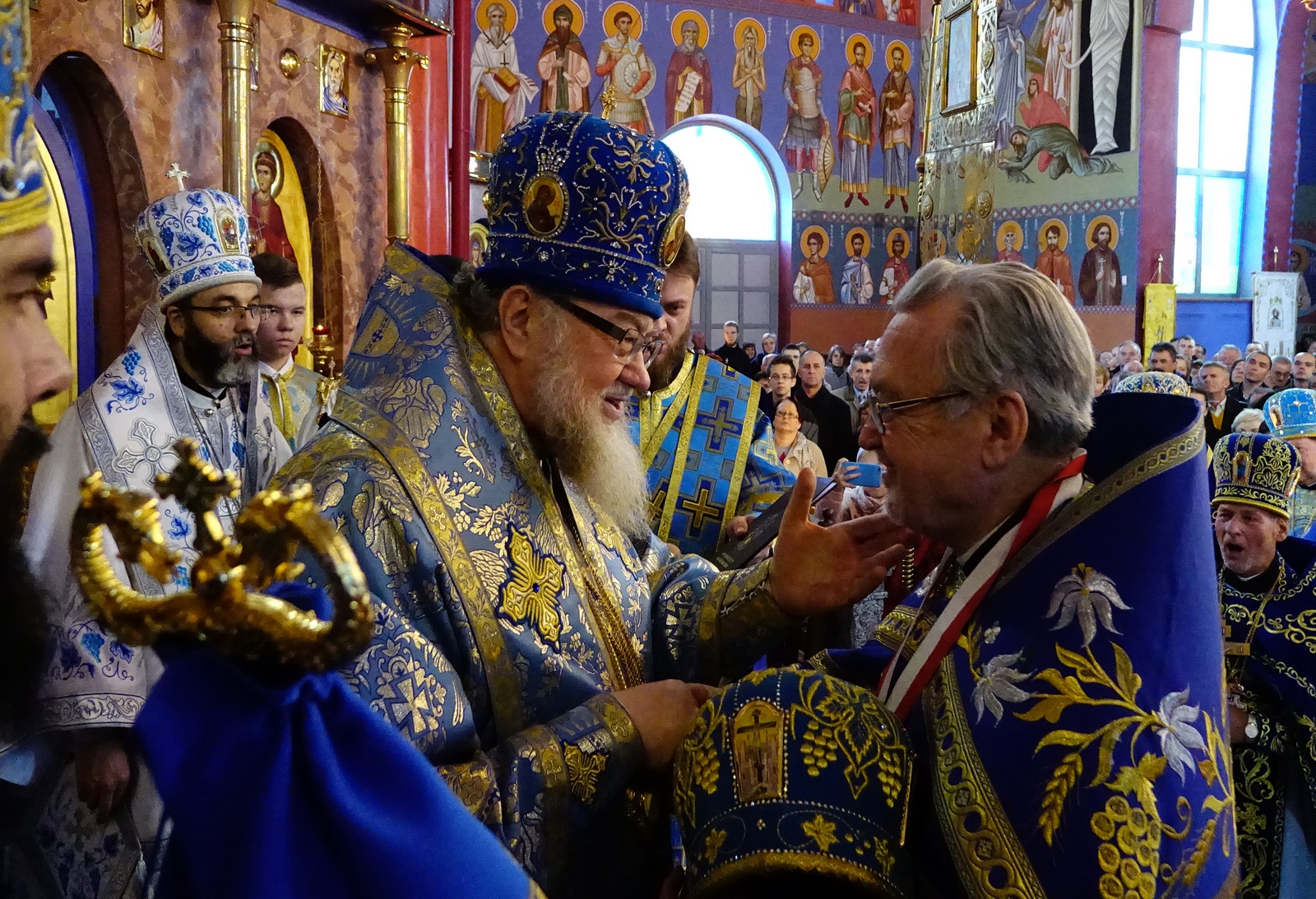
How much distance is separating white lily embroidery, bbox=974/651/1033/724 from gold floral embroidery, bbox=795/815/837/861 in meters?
0.25

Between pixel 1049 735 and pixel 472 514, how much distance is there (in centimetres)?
88

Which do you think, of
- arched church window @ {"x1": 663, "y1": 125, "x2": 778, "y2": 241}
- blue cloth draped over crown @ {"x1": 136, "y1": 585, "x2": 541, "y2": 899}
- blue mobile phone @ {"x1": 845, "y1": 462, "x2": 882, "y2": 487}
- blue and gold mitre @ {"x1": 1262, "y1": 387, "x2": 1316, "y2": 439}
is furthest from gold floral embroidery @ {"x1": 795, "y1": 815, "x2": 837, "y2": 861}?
arched church window @ {"x1": 663, "y1": 125, "x2": 778, "y2": 241}

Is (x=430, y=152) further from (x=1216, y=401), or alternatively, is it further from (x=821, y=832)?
(x=821, y=832)

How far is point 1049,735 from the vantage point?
4.81 ft

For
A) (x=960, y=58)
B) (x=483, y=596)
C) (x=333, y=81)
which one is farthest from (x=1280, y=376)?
(x=483, y=596)

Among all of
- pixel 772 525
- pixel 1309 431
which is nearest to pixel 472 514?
pixel 772 525

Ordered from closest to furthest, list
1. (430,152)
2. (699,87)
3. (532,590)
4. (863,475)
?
1. (532,590)
2. (863,475)
3. (430,152)
4. (699,87)

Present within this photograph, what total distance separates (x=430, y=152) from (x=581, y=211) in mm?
6667

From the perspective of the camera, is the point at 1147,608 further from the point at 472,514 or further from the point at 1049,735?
the point at 472,514

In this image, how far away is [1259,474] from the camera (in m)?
3.56

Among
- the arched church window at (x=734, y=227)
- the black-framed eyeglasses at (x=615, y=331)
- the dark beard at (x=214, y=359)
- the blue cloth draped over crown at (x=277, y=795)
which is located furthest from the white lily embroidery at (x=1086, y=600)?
the arched church window at (x=734, y=227)

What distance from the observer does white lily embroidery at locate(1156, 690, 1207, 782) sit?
144 cm

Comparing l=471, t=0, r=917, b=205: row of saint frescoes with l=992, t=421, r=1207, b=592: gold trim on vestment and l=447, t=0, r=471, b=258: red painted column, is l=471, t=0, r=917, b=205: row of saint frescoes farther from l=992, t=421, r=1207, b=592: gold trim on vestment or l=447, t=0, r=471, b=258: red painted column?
l=992, t=421, r=1207, b=592: gold trim on vestment

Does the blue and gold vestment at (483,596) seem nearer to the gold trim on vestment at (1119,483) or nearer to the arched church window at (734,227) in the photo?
the gold trim on vestment at (1119,483)
